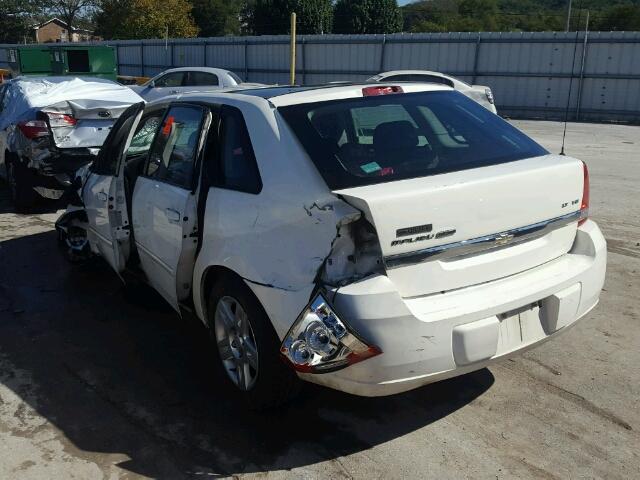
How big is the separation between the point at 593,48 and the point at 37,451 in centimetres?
2192

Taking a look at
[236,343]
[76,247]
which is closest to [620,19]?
[76,247]

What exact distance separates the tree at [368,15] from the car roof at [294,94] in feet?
162

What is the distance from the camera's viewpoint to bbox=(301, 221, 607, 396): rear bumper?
8.55ft

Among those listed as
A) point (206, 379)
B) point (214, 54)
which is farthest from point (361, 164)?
point (214, 54)

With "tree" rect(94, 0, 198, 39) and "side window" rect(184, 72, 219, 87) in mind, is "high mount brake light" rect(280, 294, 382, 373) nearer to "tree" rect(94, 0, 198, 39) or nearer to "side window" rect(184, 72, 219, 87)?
"side window" rect(184, 72, 219, 87)

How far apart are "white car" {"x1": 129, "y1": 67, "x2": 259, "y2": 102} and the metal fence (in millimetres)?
10578

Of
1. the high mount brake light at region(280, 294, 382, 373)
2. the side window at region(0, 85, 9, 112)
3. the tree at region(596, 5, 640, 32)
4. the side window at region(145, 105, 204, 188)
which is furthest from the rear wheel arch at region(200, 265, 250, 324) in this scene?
the tree at region(596, 5, 640, 32)

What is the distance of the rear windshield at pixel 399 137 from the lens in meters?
2.98

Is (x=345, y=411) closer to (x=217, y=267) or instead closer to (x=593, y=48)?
(x=217, y=267)

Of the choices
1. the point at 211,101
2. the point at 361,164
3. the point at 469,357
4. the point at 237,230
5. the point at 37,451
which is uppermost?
the point at 211,101

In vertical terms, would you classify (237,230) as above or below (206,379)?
above

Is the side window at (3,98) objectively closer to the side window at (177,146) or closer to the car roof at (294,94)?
the side window at (177,146)

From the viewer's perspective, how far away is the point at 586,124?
20.1 meters

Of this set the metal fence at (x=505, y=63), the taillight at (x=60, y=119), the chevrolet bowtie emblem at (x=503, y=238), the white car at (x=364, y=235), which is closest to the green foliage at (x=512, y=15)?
the metal fence at (x=505, y=63)
